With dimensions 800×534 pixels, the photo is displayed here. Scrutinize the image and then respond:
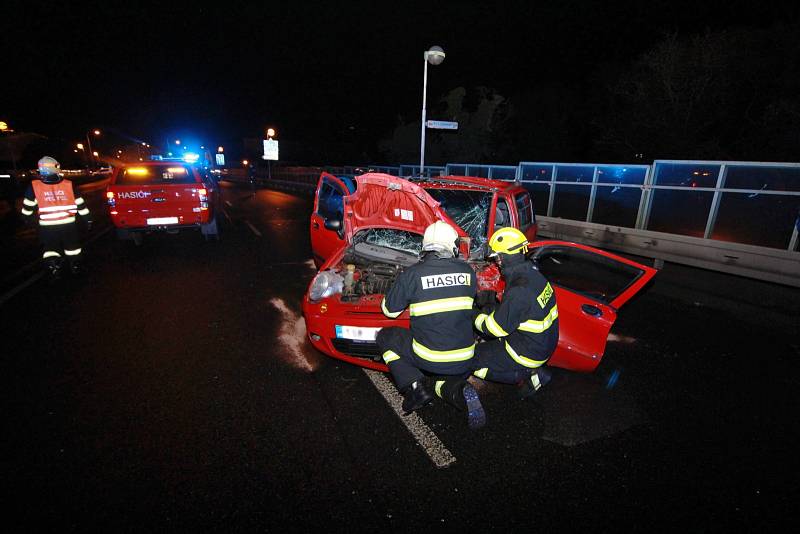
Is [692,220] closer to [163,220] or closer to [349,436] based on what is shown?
[349,436]

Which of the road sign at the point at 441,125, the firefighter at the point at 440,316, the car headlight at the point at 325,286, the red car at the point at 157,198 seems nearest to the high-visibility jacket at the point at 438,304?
the firefighter at the point at 440,316

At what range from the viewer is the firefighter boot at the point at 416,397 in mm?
3123

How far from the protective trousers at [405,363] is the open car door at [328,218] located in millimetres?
Result: 2153

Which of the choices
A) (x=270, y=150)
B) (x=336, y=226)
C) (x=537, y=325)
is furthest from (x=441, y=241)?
(x=270, y=150)

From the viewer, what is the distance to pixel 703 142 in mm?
21438

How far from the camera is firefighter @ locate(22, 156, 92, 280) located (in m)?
6.20

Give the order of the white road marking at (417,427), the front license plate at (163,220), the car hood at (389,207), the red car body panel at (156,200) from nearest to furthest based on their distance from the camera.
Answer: the white road marking at (417,427)
the car hood at (389,207)
the red car body panel at (156,200)
the front license plate at (163,220)

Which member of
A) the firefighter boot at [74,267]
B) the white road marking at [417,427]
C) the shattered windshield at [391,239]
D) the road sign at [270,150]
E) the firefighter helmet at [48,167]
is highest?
the road sign at [270,150]

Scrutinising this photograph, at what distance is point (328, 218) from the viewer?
630 centimetres

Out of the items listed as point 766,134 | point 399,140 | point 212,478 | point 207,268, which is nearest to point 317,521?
point 212,478

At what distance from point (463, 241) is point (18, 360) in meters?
4.83

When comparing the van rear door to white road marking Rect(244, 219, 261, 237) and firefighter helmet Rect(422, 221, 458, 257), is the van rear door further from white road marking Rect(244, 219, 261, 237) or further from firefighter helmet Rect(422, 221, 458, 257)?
firefighter helmet Rect(422, 221, 458, 257)

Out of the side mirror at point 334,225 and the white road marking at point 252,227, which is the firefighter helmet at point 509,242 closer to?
the side mirror at point 334,225

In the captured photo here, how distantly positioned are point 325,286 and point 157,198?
21.1 ft
